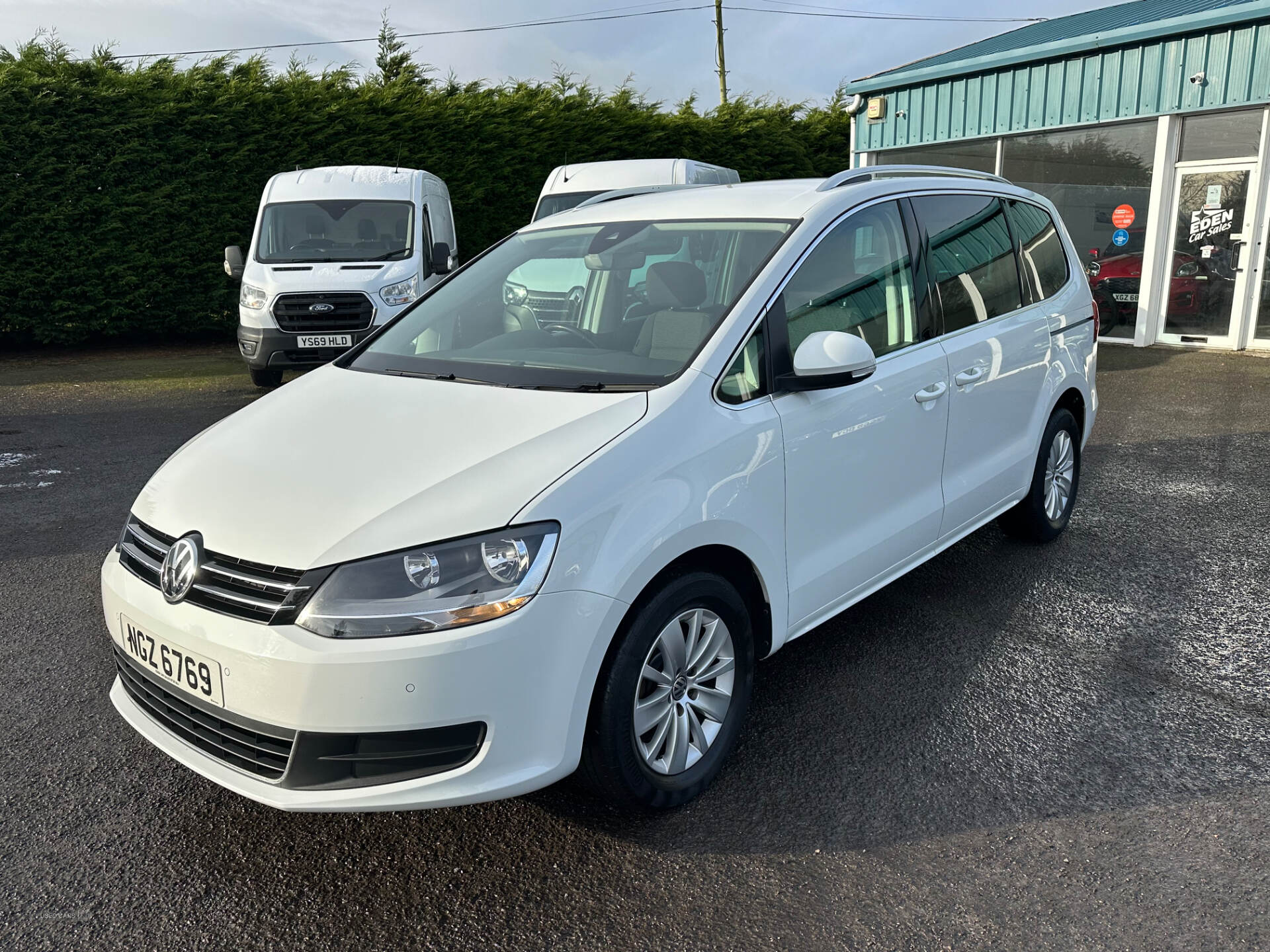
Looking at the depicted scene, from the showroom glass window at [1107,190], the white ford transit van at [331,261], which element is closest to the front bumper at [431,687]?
the white ford transit van at [331,261]

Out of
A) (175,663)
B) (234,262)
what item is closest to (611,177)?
(234,262)

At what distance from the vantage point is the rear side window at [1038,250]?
184 inches

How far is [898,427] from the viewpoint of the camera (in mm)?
3500

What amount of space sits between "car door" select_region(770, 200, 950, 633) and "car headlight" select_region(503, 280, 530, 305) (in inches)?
41.5

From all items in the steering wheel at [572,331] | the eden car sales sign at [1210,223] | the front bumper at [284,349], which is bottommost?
the front bumper at [284,349]

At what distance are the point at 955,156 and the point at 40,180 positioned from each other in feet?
42.4

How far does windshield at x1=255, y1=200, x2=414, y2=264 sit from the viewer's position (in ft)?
35.1

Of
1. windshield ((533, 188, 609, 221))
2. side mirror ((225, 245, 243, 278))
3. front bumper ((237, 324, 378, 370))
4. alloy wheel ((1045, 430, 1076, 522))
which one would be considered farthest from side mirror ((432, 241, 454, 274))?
alloy wheel ((1045, 430, 1076, 522))

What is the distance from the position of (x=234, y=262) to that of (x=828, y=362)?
9.84m

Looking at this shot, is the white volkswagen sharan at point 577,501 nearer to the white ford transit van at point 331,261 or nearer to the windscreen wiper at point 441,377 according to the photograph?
the windscreen wiper at point 441,377

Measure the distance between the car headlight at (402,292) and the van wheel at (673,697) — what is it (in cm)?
800

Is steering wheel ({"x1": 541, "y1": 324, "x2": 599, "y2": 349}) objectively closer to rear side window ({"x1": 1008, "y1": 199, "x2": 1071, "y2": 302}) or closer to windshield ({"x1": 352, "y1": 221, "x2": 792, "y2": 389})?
windshield ({"x1": 352, "y1": 221, "x2": 792, "y2": 389})

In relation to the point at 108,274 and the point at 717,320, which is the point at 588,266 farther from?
the point at 108,274

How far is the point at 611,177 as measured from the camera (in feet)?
38.0
